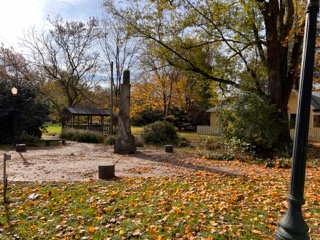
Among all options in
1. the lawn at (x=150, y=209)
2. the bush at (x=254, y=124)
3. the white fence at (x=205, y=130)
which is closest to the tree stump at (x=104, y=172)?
the lawn at (x=150, y=209)

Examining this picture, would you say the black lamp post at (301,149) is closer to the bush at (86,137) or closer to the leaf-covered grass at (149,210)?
the leaf-covered grass at (149,210)

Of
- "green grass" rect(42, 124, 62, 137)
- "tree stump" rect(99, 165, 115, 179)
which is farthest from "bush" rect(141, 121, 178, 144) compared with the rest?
"tree stump" rect(99, 165, 115, 179)

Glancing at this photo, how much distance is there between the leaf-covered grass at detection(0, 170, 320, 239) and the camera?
3979mm

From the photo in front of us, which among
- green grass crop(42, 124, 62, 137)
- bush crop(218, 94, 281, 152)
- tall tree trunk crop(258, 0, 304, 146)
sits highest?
tall tree trunk crop(258, 0, 304, 146)

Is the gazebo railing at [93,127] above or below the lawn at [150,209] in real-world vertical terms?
above

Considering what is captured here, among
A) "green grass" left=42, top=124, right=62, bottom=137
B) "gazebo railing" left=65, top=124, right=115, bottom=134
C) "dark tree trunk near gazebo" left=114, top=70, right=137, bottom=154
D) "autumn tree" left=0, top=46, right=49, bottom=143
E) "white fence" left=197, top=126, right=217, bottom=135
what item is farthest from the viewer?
"white fence" left=197, top=126, right=217, bottom=135

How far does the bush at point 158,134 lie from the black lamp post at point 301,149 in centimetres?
1745

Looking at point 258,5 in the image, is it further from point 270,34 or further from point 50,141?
point 50,141

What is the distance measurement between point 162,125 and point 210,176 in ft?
41.2

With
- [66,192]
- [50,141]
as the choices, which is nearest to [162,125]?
[50,141]

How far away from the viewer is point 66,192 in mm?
6055

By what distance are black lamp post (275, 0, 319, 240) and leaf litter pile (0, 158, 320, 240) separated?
134cm

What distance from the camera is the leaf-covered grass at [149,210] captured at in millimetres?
3979

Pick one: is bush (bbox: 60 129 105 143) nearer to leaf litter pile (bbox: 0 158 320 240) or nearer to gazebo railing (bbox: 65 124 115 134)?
gazebo railing (bbox: 65 124 115 134)
